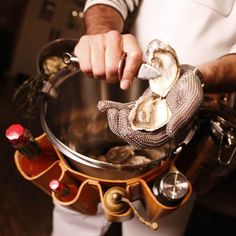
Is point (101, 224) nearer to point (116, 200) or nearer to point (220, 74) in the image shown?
point (116, 200)

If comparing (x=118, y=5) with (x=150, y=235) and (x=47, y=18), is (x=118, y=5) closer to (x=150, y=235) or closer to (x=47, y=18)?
(x=150, y=235)

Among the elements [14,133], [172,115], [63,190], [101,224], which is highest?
[172,115]

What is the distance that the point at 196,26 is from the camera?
0.74 m

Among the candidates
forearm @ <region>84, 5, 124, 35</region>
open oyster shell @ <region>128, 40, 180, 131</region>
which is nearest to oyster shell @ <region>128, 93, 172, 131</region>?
open oyster shell @ <region>128, 40, 180, 131</region>

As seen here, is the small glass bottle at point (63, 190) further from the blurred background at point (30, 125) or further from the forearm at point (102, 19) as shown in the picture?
the blurred background at point (30, 125)

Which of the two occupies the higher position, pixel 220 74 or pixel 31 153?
pixel 220 74

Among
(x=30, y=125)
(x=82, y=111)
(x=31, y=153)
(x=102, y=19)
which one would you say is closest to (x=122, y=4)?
(x=102, y=19)

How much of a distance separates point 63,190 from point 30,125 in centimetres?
74

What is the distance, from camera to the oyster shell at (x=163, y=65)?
0.53m

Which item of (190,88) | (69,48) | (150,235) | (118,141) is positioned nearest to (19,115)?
(69,48)

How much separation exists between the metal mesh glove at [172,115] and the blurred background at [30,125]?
27.1 inches

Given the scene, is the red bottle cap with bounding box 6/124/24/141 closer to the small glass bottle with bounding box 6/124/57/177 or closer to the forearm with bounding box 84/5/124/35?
the small glass bottle with bounding box 6/124/57/177

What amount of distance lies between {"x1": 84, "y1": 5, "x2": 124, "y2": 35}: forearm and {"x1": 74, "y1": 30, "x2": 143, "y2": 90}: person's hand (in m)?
0.16

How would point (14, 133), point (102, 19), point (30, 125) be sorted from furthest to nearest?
point (30, 125), point (102, 19), point (14, 133)
